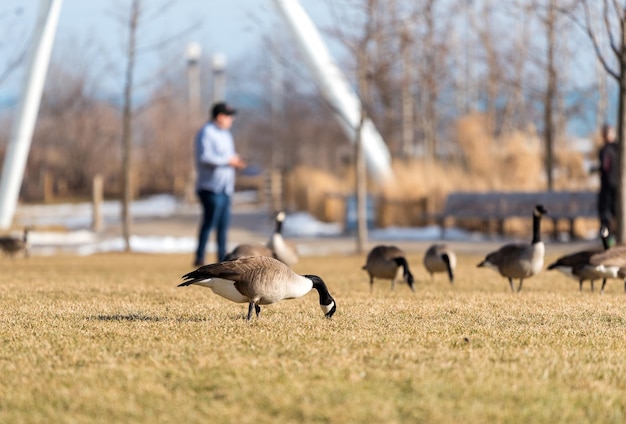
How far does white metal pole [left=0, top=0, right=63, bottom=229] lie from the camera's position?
1238 inches

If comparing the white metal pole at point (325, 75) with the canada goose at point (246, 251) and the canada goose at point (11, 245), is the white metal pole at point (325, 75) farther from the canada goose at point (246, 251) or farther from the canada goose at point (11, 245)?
the canada goose at point (246, 251)

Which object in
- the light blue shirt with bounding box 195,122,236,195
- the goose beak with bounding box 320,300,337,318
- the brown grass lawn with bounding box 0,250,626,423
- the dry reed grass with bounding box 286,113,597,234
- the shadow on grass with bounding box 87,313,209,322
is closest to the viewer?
the brown grass lawn with bounding box 0,250,626,423

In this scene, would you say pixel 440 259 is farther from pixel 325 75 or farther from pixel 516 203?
pixel 325 75

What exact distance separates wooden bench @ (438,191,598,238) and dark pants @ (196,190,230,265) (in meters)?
10.1

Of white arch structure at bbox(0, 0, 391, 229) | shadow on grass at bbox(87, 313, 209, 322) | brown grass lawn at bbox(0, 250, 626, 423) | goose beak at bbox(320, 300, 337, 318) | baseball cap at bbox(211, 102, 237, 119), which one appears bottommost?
brown grass lawn at bbox(0, 250, 626, 423)

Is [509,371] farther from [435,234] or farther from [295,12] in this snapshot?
[295,12]

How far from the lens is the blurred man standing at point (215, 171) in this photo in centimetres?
1569

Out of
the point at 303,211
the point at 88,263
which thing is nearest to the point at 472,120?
the point at 303,211

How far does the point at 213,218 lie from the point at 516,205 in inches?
445

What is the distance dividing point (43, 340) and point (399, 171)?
2310cm

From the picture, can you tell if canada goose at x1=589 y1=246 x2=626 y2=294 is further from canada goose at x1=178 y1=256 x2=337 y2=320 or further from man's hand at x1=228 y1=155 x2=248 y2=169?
man's hand at x1=228 y1=155 x2=248 y2=169

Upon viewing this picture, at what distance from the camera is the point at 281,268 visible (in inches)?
305

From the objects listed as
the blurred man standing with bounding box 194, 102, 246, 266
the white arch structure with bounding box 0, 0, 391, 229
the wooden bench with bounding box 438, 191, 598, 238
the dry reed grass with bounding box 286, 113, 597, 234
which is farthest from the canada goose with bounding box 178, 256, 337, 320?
the white arch structure with bounding box 0, 0, 391, 229

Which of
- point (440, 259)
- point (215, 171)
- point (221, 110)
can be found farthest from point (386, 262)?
point (221, 110)
